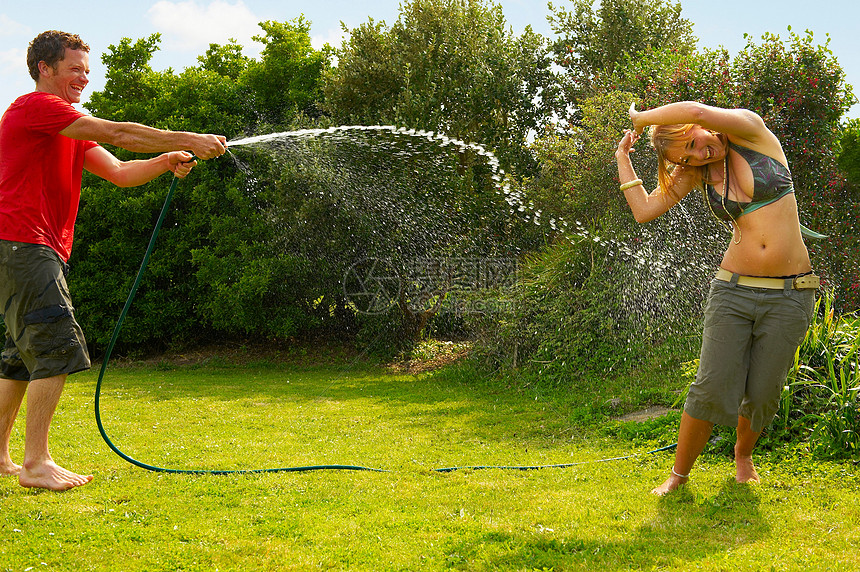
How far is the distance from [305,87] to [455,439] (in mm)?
8059

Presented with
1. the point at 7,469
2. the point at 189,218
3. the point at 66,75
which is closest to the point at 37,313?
the point at 7,469

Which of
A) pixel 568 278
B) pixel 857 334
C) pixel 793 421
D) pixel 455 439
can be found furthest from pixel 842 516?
pixel 568 278

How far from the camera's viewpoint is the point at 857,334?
4.44 meters

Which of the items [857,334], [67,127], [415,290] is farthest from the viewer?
[415,290]

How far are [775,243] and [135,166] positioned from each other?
129 inches

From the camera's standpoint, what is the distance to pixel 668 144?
10.8 ft

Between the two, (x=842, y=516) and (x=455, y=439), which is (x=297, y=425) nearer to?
(x=455, y=439)

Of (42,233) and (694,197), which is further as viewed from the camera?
(694,197)

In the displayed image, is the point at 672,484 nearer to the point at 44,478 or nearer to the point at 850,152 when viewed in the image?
the point at 44,478

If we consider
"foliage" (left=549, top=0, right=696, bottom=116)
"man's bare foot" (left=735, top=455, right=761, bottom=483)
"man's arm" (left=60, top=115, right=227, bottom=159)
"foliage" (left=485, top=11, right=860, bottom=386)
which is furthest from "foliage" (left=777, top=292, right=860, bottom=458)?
"foliage" (left=549, top=0, right=696, bottom=116)

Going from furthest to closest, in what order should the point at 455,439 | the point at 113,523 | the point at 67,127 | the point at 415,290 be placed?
the point at 415,290 < the point at 455,439 < the point at 67,127 < the point at 113,523

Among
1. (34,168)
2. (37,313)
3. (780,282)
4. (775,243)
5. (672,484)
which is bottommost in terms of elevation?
(672,484)

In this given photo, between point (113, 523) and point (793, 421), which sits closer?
point (113, 523)

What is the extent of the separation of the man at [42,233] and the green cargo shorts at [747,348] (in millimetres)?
2729
